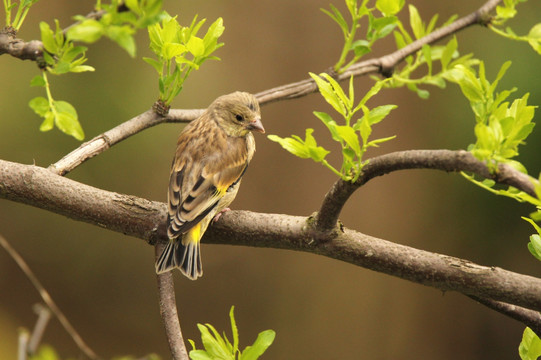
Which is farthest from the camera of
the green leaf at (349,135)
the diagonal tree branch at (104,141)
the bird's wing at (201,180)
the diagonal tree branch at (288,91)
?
the bird's wing at (201,180)

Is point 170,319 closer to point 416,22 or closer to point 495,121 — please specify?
point 495,121

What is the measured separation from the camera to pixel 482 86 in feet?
5.27

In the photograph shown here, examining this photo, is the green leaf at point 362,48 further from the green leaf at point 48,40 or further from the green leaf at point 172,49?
the green leaf at point 48,40

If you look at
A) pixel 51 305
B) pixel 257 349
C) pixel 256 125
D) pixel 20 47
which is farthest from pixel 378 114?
pixel 256 125

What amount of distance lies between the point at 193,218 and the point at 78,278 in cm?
309

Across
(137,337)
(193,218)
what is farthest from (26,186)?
(137,337)

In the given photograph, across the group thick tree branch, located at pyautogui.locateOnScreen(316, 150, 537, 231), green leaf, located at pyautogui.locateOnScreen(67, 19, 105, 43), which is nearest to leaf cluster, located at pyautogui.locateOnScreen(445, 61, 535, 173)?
thick tree branch, located at pyautogui.locateOnScreen(316, 150, 537, 231)

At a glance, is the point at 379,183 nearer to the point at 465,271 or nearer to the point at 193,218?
the point at 193,218

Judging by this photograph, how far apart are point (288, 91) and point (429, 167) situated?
1422mm

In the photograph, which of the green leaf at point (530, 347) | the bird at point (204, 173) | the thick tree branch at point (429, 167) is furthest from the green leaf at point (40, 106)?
the green leaf at point (530, 347)

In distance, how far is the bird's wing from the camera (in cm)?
Result: 263

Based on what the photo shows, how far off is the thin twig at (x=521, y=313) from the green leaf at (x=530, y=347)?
35mm

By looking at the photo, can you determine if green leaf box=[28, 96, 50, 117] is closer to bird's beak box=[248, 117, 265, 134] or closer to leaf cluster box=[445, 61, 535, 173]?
leaf cluster box=[445, 61, 535, 173]

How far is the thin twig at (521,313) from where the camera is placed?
194cm
